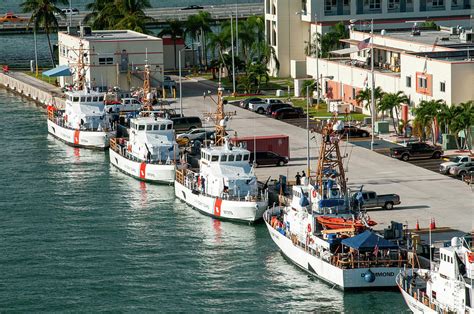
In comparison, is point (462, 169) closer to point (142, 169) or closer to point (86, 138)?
point (142, 169)

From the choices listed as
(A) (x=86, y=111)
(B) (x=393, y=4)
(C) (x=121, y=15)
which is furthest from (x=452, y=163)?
(C) (x=121, y=15)

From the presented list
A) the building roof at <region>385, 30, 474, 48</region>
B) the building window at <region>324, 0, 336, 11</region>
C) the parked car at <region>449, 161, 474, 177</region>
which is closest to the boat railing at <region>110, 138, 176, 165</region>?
the parked car at <region>449, 161, 474, 177</region>

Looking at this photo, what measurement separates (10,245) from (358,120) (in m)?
47.0

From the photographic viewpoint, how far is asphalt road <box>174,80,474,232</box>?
8588 centimetres

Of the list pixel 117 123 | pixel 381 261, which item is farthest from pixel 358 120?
pixel 381 261

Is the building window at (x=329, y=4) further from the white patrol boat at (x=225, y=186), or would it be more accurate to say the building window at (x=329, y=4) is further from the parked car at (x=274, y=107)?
the white patrol boat at (x=225, y=186)

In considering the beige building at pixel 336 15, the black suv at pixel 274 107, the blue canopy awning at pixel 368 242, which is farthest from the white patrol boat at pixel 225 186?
the beige building at pixel 336 15

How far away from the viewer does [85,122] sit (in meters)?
125

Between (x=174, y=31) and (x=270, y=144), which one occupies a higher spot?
(x=174, y=31)

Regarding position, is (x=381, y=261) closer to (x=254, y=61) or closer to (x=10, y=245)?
(x=10, y=245)

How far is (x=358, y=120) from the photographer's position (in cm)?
12531

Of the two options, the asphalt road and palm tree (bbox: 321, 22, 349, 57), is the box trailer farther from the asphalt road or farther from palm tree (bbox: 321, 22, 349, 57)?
palm tree (bbox: 321, 22, 349, 57)

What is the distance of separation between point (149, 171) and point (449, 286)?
44.3m

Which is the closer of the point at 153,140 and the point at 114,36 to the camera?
the point at 153,140
